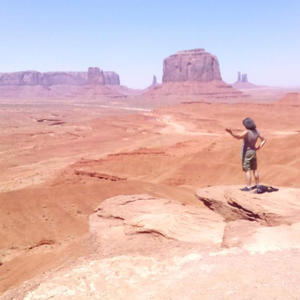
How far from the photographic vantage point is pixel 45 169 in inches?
973

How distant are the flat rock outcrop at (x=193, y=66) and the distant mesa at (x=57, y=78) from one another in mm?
34509

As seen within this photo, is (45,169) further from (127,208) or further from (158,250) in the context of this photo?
(158,250)

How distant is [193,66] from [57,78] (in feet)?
281

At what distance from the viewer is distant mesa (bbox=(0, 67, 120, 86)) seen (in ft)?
501

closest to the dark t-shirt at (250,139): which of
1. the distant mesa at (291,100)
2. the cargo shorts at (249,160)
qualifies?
the cargo shorts at (249,160)

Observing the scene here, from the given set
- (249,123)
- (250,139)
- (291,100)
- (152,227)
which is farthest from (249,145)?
(291,100)

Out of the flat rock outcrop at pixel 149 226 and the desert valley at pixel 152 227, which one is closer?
the desert valley at pixel 152 227

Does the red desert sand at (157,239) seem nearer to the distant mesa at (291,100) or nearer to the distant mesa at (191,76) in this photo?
the distant mesa at (291,100)

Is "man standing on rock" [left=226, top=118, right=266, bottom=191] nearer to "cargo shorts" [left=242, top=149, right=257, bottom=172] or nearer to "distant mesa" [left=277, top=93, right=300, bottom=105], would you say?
"cargo shorts" [left=242, top=149, right=257, bottom=172]

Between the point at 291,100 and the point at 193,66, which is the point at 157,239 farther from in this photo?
the point at 193,66

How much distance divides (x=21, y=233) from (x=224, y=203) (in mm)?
6469

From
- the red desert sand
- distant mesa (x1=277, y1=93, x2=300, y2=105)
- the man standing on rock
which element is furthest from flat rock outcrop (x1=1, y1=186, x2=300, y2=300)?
distant mesa (x1=277, y1=93, x2=300, y2=105)

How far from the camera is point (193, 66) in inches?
4911

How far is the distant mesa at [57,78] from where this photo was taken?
153 meters
